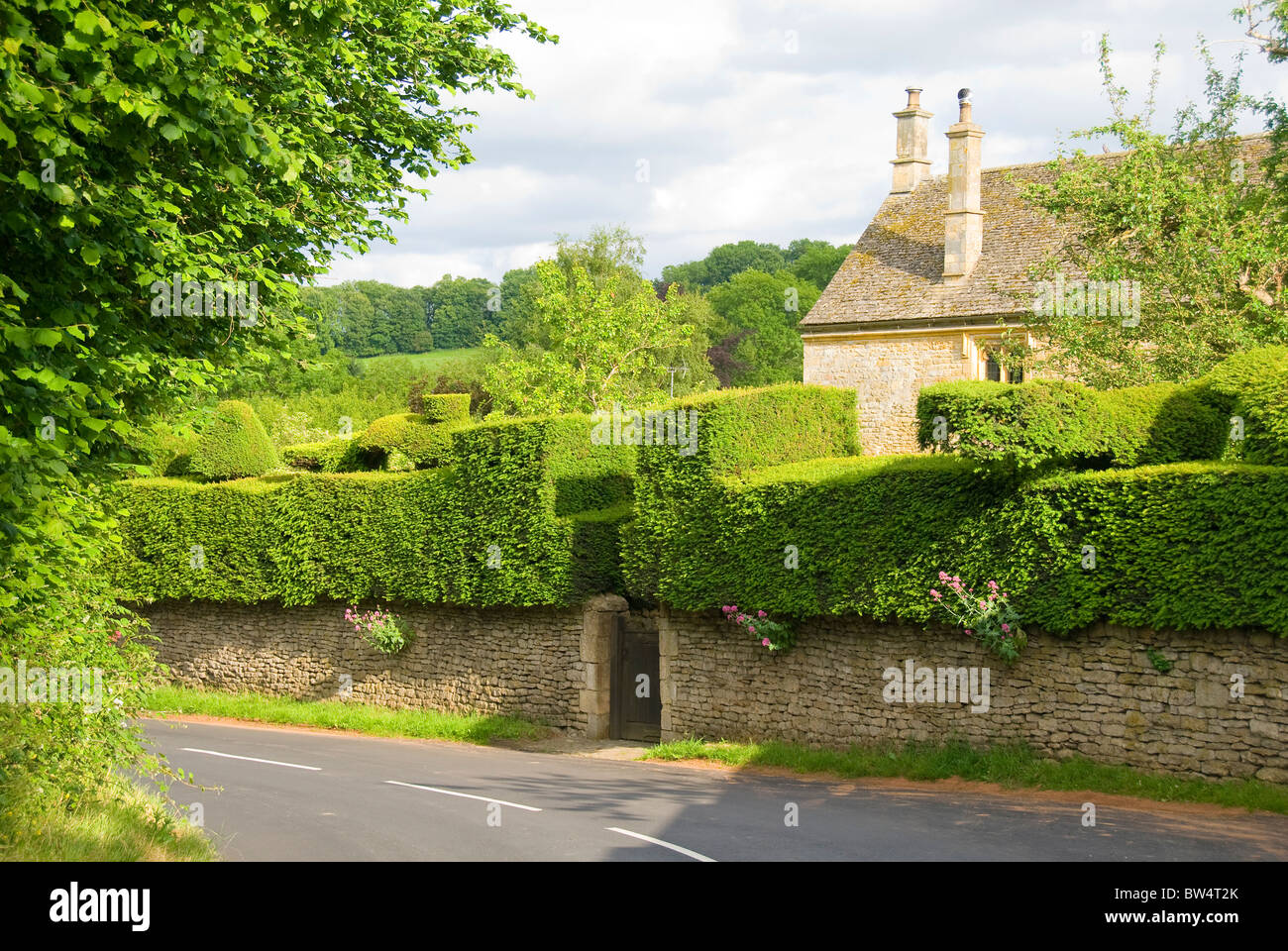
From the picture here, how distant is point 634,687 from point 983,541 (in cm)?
818

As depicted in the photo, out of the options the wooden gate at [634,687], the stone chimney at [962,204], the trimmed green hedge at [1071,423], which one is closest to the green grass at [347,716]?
the wooden gate at [634,687]

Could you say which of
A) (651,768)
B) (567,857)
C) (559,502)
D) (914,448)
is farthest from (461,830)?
(914,448)

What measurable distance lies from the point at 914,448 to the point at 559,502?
1240cm

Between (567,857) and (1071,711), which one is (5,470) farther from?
(1071,711)

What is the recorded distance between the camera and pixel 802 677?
1891 centimetres

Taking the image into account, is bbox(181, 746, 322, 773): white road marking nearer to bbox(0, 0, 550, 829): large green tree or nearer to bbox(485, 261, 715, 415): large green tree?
bbox(0, 0, 550, 829): large green tree

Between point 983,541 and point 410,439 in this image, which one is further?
point 410,439

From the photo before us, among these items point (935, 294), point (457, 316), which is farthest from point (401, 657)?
point (457, 316)

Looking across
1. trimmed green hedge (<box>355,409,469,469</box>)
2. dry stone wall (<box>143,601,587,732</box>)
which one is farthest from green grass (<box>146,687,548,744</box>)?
trimmed green hedge (<box>355,409,469,469</box>)

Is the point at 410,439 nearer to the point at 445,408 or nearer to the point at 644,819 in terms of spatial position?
the point at 445,408

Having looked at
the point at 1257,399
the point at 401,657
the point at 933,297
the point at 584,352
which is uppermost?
the point at 933,297

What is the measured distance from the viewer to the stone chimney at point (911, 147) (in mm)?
37625

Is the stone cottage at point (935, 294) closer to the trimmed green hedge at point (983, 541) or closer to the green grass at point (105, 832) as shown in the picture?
the trimmed green hedge at point (983, 541)

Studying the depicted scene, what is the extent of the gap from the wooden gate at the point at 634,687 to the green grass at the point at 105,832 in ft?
37.2
